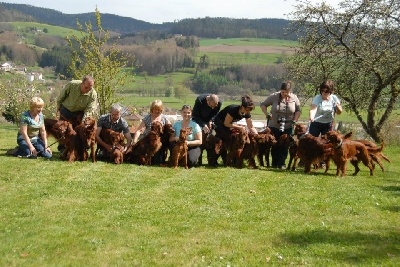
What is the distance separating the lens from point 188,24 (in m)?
135

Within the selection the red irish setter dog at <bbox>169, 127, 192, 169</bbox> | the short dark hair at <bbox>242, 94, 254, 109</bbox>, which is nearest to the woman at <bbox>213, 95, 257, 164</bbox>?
the short dark hair at <bbox>242, 94, 254, 109</bbox>

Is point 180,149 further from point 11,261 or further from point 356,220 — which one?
point 11,261

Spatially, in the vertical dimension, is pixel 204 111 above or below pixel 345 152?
above

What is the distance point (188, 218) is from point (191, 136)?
12.9 feet

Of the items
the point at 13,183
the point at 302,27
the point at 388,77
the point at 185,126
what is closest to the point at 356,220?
the point at 185,126

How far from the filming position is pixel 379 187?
8516 millimetres

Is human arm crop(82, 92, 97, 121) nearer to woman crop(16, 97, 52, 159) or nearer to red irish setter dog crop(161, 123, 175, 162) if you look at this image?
woman crop(16, 97, 52, 159)

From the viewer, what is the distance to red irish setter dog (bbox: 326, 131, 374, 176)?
9164 mm

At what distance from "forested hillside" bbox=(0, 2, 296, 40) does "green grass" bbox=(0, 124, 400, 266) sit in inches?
2737

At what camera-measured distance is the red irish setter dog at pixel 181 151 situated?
934 cm

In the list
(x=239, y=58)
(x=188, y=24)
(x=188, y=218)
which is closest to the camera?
(x=188, y=218)

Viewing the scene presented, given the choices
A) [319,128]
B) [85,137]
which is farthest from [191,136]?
[319,128]

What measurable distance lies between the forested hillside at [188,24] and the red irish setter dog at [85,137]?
225 feet

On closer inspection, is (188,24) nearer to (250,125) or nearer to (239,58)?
(239,58)
